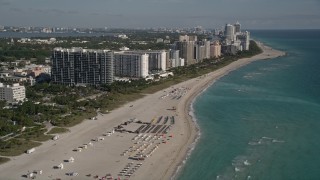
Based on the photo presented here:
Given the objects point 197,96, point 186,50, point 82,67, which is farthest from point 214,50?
point 82,67

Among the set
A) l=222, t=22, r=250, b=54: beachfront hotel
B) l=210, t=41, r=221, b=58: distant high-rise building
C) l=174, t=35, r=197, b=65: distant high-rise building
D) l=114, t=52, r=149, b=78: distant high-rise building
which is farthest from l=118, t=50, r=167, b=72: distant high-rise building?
l=222, t=22, r=250, b=54: beachfront hotel

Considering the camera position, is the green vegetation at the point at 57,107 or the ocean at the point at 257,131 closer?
the ocean at the point at 257,131

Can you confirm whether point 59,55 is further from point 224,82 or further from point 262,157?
point 262,157

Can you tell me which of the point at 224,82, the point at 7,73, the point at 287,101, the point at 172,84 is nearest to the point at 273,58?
the point at 224,82

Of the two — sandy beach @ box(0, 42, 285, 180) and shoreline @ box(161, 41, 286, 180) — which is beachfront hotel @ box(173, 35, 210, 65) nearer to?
shoreline @ box(161, 41, 286, 180)

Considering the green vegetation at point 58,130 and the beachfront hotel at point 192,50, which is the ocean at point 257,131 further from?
the beachfront hotel at point 192,50

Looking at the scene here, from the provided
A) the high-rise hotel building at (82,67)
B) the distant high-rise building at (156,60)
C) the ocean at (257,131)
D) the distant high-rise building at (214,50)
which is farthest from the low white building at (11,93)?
the distant high-rise building at (214,50)

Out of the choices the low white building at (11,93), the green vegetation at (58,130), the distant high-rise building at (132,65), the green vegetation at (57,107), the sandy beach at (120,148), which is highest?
the distant high-rise building at (132,65)

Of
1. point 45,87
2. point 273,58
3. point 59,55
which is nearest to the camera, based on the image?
point 45,87
